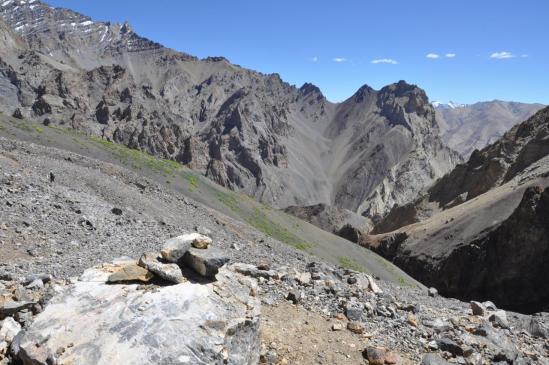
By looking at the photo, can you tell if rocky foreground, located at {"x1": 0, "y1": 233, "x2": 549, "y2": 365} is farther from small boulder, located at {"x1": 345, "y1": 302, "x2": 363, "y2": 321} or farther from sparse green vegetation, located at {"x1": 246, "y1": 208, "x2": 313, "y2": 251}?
sparse green vegetation, located at {"x1": 246, "y1": 208, "x2": 313, "y2": 251}

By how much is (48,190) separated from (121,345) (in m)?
14.6

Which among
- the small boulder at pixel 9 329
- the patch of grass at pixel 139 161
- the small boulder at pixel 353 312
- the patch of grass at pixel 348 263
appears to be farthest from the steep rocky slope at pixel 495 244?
the small boulder at pixel 9 329

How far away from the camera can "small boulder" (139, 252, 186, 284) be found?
864cm

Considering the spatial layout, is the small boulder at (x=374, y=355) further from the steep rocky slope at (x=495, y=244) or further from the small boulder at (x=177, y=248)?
the steep rocky slope at (x=495, y=244)

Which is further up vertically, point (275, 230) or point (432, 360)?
point (432, 360)

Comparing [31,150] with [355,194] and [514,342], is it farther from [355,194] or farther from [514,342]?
[355,194]

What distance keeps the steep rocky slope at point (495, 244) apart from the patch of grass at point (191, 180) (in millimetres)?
27441

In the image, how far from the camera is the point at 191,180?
4697cm

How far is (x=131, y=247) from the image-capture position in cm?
1695

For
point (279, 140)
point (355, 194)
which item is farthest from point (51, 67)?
point (355, 194)

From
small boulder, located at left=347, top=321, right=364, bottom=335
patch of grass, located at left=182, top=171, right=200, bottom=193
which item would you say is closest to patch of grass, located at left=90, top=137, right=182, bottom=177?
patch of grass, located at left=182, top=171, right=200, bottom=193

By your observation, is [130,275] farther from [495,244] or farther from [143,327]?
[495,244]

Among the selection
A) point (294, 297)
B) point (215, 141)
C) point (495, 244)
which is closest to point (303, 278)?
point (294, 297)

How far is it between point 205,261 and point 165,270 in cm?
74
